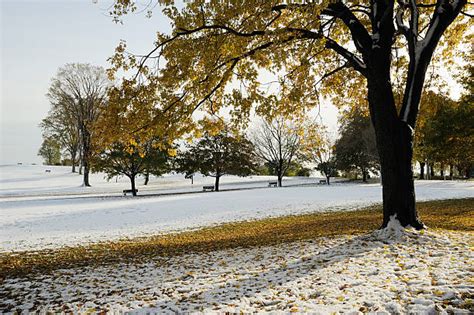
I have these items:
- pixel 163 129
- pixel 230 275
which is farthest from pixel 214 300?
pixel 163 129

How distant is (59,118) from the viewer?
44.6 m

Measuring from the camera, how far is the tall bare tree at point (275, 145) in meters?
39.2

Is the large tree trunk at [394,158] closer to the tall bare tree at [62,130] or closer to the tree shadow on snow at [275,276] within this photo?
the tree shadow on snow at [275,276]

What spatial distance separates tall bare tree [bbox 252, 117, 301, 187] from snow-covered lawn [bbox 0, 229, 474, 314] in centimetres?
3229

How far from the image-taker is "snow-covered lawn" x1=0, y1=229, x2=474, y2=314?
4.10m

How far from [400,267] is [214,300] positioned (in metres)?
3.14

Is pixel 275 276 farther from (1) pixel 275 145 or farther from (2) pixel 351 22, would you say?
(1) pixel 275 145

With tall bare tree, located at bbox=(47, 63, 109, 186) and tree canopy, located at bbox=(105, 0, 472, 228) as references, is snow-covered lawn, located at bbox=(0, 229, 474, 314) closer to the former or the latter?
tree canopy, located at bbox=(105, 0, 472, 228)

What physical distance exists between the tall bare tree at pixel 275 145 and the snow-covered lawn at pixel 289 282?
32.3 m

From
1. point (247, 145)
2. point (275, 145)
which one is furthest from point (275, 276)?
point (275, 145)

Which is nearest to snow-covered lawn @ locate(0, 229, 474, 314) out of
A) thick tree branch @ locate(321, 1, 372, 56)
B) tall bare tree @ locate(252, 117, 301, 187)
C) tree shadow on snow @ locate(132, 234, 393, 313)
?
tree shadow on snow @ locate(132, 234, 393, 313)

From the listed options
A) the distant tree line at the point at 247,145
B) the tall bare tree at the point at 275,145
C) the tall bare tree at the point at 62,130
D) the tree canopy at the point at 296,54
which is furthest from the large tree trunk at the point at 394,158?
the tall bare tree at the point at 62,130

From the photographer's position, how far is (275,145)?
40.2 metres

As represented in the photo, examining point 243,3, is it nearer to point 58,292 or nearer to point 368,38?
point 368,38
